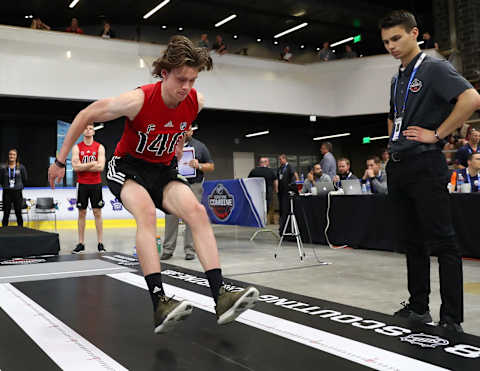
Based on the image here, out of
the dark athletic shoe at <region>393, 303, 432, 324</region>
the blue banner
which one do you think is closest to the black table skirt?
the blue banner

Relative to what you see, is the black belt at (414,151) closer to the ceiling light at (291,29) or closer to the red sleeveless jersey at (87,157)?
the red sleeveless jersey at (87,157)

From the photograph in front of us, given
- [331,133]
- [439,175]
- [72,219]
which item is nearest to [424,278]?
[439,175]

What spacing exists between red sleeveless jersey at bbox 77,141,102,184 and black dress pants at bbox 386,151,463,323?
3.72 meters

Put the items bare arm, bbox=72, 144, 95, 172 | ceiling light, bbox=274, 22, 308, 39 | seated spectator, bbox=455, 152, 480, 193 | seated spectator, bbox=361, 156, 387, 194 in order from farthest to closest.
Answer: ceiling light, bbox=274, 22, 308, 39 → seated spectator, bbox=361, 156, 387, 194 → bare arm, bbox=72, 144, 95, 172 → seated spectator, bbox=455, 152, 480, 193

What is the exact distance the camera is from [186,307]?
1653 millimetres

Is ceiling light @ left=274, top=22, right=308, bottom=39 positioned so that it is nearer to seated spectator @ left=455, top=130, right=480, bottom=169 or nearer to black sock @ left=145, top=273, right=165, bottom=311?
seated spectator @ left=455, top=130, right=480, bottom=169

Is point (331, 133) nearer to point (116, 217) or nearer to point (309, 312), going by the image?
point (116, 217)

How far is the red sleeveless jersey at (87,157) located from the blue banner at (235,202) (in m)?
2.13

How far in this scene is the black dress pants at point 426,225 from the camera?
77.7 inches

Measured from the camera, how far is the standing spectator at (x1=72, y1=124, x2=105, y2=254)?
16.3ft

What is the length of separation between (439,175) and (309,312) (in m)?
0.88

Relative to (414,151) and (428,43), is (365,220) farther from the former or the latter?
(428,43)

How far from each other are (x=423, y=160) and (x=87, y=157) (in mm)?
3933

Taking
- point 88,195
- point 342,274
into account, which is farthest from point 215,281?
point 88,195
